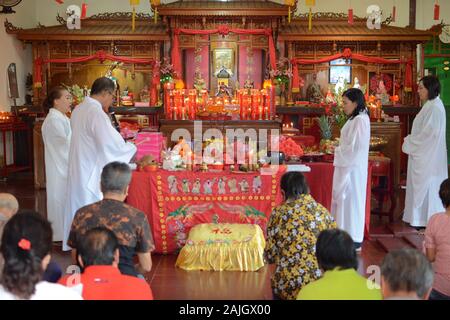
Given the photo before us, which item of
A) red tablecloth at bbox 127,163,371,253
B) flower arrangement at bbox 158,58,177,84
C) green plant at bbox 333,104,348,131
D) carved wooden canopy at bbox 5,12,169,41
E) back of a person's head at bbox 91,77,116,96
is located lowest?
red tablecloth at bbox 127,163,371,253

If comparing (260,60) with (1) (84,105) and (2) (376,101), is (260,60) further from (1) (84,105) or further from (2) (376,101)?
(1) (84,105)

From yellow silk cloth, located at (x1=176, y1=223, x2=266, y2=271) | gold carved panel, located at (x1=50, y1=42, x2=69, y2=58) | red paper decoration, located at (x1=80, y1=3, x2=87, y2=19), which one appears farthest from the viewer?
gold carved panel, located at (x1=50, y1=42, x2=69, y2=58)

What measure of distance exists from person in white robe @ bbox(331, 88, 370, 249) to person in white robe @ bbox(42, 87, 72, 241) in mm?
2516

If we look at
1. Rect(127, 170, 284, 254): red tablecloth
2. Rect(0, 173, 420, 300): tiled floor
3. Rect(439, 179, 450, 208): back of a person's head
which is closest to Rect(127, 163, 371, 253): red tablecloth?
Rect(127, 170, 284, 254): red tablecloth

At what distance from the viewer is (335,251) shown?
235 centimetres

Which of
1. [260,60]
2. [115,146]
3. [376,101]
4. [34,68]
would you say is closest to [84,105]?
[115,146]

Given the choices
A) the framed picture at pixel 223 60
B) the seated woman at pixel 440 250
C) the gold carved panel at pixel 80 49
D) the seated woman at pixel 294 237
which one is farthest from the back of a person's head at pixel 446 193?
the gold carved panel at pixel 80 49

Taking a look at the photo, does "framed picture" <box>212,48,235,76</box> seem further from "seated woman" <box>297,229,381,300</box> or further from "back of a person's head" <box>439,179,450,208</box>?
"seated woman" <box>297,229,381,300</box>

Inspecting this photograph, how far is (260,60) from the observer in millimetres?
12312

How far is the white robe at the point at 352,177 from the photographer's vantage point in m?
4.96

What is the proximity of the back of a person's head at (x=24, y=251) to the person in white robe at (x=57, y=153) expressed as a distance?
3.28 m

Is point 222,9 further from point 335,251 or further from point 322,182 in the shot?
point 335,251

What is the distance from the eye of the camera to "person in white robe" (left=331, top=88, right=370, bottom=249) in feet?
16.2

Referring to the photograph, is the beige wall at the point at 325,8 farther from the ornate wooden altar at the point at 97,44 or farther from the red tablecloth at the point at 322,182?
the red tablecloth at the point at 322,182
